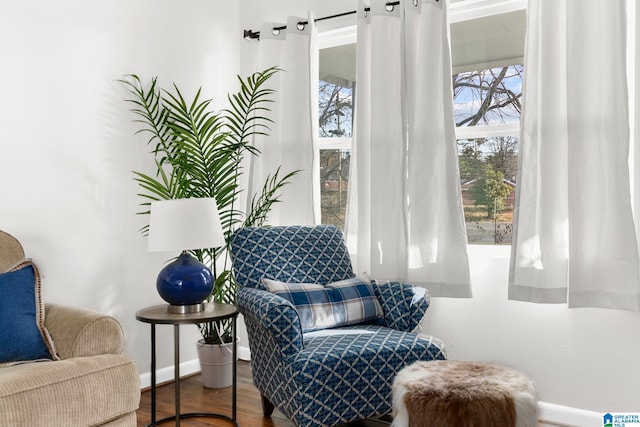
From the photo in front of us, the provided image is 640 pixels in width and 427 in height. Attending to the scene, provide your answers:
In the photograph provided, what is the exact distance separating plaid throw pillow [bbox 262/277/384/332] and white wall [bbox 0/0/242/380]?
0.95 metres

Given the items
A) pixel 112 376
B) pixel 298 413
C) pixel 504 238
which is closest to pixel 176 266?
pixel 112 376

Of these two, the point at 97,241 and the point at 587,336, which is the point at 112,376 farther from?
the point at 587,336

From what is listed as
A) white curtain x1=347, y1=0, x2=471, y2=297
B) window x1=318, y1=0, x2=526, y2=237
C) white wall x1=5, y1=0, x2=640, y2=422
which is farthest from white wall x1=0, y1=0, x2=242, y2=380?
window x1=318, y1=0, x2=526, y2=237

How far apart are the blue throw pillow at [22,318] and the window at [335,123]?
71.9 inches

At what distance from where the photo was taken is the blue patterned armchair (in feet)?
7.70

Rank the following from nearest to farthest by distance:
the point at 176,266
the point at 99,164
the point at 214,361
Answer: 1. the point at 176,266
2. the point at 99,164
3. the point at 214,361

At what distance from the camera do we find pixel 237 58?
3982mm

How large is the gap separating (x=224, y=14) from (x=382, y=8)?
1156 millimetres

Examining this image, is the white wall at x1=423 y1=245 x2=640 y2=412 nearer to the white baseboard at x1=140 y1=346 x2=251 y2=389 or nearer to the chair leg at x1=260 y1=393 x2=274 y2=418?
the chair leg at x1=260 y1=393 x2=274 y2=418

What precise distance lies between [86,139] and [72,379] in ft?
4.63

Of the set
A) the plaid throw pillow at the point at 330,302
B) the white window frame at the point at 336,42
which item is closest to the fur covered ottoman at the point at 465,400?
the plaid throw pillow at the point at 330,302

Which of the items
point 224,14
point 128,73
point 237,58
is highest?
point 224,14
